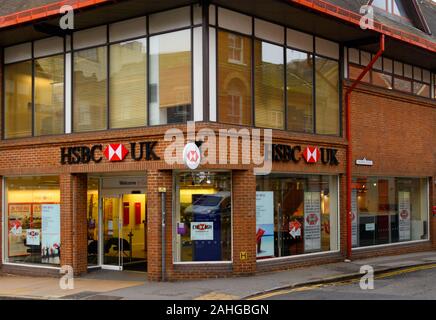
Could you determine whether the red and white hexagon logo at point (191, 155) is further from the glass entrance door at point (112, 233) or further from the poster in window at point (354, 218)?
the poster in window at point (354, 218)

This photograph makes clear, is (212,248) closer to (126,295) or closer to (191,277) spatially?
(191,277)

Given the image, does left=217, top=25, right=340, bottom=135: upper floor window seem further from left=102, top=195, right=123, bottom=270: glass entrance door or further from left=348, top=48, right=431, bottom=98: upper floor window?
left=102, top=195, right=123, bottom=270: glass entrance door

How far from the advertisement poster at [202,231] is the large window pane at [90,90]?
11.5 ft

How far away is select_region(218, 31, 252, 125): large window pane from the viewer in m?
14.6

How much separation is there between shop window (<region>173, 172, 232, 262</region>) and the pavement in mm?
758

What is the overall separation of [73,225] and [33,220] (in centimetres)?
184

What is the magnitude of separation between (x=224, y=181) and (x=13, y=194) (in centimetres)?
663

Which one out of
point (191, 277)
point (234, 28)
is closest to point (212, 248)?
point (191, 277)

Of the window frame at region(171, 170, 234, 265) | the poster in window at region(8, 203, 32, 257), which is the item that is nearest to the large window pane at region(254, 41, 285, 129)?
the window frame at region(171, 170, 234, 265)

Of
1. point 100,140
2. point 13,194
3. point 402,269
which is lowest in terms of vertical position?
point 402,269

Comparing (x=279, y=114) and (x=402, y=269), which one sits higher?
(x=279, y=114)

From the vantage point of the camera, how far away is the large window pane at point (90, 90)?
15953mm

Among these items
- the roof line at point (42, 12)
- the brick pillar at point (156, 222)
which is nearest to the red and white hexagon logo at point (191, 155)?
the brick pillar at point (156, 222)

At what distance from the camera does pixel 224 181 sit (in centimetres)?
1504
